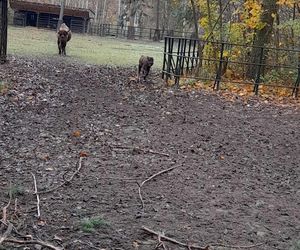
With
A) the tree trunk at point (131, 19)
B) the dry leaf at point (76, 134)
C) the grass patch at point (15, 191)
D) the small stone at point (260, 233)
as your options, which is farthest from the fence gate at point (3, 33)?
the tree trunk at point (131, 19)

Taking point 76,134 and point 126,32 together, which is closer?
point 76,134

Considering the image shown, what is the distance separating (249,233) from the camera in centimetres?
405

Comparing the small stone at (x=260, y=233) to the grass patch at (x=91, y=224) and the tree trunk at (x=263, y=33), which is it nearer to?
the grass patch at (x=91, y=224)

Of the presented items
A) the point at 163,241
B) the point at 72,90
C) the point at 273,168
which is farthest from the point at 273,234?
the point at 72,90

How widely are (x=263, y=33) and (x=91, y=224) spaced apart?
10395 mm

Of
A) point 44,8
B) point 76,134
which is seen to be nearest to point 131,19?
point 44,8

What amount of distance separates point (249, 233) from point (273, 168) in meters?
2.06

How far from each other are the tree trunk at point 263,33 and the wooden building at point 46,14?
32.3m

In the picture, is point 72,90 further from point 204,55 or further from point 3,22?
point 204,55

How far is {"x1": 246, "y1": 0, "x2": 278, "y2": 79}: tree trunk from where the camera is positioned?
41.9 ft

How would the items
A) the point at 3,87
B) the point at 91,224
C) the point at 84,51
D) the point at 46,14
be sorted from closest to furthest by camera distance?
the point at 91,224 < the point at 3,87 < the point at 84,51 < the point at 46,14

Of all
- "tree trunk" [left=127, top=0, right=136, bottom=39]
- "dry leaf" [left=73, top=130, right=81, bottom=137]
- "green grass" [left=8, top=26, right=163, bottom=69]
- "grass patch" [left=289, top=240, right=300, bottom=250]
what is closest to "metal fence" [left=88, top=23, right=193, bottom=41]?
"tree trunk" [left=127, top=0, right=136, bottom=39]

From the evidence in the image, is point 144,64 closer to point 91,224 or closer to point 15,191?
point 15,191

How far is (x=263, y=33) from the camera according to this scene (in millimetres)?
13102
